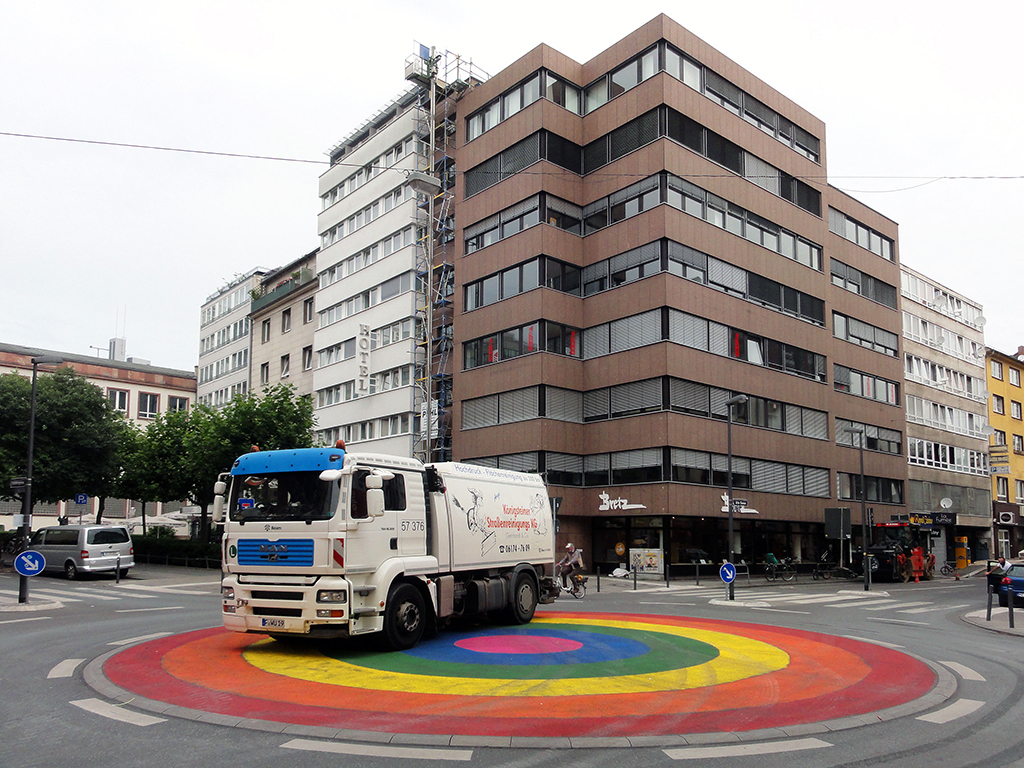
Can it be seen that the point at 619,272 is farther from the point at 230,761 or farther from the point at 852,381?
the point at 230,761

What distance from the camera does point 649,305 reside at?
36281mm

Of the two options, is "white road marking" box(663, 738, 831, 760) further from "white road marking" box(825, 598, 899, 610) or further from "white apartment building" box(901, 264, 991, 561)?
"white apartment building" box(901, 264, 991, 561)

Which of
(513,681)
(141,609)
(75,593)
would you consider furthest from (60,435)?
(513,681)

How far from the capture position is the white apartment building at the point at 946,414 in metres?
53.4

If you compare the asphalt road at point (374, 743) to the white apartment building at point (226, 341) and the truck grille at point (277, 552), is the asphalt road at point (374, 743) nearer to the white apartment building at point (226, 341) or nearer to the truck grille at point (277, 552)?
the truck grille at point (277, 552)

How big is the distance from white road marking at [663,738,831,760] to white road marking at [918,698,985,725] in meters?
1.83

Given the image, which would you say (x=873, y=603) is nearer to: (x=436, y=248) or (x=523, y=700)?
(x=523, y=700)

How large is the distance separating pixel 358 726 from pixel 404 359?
127 feet

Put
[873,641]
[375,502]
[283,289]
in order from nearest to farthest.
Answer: [375,502], [873,641], [283,289]

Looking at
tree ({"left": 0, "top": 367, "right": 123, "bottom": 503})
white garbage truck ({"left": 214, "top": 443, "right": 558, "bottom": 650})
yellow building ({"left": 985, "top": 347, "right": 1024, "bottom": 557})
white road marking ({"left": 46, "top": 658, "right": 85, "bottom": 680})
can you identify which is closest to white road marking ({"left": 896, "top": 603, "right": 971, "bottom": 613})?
white garbage truck ({"left": 214, "top": 443, "right": 558, "bottom": 650})

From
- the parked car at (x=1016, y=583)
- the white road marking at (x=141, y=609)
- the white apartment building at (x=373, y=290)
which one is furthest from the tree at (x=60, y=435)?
the parked car at (x=1016, y=583)

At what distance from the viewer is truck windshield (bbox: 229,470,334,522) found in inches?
456

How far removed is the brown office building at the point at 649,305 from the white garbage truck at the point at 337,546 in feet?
74.9

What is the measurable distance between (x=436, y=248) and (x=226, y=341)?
32292 mm
